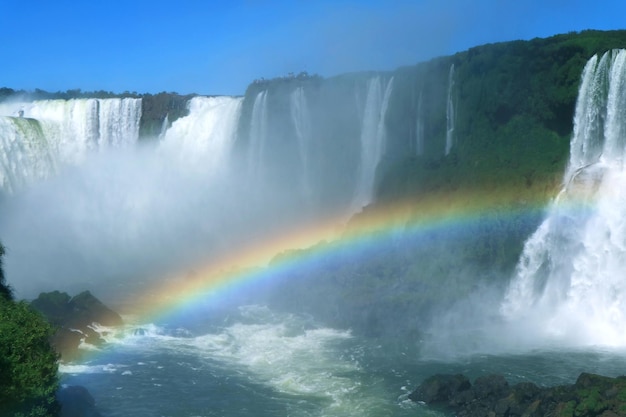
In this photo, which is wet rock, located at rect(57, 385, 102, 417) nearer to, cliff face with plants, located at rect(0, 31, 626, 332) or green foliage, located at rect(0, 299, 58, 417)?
green foliage, located at rect(0, 299, 58, 417)

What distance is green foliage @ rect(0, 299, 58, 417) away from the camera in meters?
11.7

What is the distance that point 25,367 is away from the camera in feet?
39.2

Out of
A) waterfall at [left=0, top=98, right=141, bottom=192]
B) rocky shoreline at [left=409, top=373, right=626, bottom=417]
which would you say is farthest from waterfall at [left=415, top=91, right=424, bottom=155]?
waterfall at [left=0, top=98, right=141, bottom=192]

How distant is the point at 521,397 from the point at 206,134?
28.3 m

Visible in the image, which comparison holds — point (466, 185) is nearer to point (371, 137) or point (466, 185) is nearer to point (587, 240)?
point (587, 240)

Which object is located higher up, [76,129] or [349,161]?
[76,129]

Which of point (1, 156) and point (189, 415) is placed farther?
point (1, 156)

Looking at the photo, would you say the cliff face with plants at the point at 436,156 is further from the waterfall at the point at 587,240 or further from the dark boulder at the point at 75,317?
the dark boulder at the point at 75,317

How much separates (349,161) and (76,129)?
61.9 ft

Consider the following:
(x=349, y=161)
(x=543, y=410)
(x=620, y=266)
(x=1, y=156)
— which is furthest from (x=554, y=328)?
(x=1, y=156)

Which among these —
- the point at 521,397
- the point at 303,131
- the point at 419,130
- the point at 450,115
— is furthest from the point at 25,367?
the point at 303,131

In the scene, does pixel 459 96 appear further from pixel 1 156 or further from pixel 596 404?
pixel 1 156

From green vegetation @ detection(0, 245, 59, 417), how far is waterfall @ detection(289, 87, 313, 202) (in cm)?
2160

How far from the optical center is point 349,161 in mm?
32094
